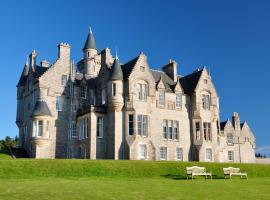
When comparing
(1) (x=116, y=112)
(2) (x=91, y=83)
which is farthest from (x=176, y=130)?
(2) (x=91, y=83)

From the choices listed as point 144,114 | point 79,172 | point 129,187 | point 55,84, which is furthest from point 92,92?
point 129,187

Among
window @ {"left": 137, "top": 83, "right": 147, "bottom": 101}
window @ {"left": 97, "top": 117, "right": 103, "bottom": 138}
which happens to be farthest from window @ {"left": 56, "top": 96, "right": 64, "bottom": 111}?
window @ {"left": 137, "top": 83, "right": 147, "bottom": 101}

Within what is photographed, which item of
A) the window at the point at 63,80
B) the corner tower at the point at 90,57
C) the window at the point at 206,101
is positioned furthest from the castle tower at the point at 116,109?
the corner tower at the point at 90,57

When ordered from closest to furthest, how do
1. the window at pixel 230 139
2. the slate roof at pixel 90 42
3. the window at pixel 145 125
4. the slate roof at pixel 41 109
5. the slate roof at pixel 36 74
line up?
1. the slate roof at pixel 41 109
2. the window at pixel 145 125
3. the slate roof at pixel 36 74
4. the window at pixel 230 139
5. the slate roof at pixel 90 42

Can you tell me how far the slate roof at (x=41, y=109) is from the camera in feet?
155

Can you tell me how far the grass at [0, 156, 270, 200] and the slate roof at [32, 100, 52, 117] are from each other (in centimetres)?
1716

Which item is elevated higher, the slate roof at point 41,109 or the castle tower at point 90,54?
the castle tower at point 90,54

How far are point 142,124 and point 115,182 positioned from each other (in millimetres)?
22157

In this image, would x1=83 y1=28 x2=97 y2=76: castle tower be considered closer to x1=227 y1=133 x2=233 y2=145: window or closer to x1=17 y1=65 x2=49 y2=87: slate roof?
x1=17 y1=65 x2=49 y2=87: slate roof

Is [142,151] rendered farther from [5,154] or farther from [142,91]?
[5,154]

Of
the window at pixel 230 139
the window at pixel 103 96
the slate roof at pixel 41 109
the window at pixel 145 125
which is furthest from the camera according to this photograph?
the window at pixel 230 139

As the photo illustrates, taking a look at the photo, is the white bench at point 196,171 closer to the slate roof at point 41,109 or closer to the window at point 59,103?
the slate roof at point 41,109

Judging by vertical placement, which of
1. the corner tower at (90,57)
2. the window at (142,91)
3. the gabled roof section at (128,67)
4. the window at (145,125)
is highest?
the corner tower at (90,57)

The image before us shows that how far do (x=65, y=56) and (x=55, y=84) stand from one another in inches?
174
